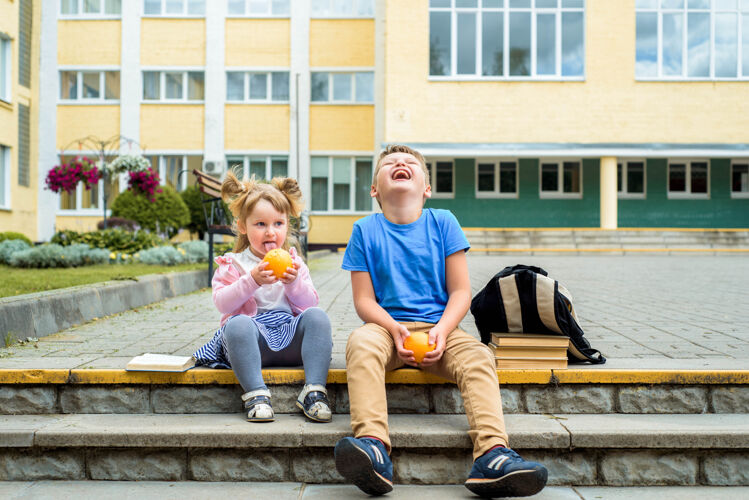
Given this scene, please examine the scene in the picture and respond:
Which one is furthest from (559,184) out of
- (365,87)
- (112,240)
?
(112,240)

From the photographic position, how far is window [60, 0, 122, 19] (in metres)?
25.3

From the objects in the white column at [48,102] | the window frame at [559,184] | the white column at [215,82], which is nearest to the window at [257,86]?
Answer: the white column at [215,82]

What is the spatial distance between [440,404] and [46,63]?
2646cm

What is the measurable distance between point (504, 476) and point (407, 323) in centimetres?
94

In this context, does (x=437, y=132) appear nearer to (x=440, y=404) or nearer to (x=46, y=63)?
(x=46, y=63)

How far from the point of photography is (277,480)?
9.75ft

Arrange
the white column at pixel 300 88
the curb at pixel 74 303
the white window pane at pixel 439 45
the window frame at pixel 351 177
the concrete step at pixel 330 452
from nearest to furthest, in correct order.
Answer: the concrete step at pixel 330 452
the curb at pixel 74 303
the white window pane at pixel 439 45
the white column at pixel 300 88
the window frame at pixel 351 177

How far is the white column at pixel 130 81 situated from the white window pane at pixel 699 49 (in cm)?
1950

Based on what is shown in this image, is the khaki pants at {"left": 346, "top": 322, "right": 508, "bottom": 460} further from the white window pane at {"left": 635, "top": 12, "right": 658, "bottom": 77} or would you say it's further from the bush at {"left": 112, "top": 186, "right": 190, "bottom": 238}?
the white window pane at {"left": 635, "top": 12, "right": 658, "bottom": 77}

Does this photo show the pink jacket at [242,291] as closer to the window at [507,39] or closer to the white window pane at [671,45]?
the window at [507,39]

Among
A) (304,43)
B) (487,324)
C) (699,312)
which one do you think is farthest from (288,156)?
(487,324)

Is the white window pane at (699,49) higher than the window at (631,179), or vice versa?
the white window pane at (699,49)

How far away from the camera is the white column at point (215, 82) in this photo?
25016mm

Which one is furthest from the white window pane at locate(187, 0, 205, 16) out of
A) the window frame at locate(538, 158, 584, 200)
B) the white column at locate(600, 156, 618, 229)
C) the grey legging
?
the grey legging
